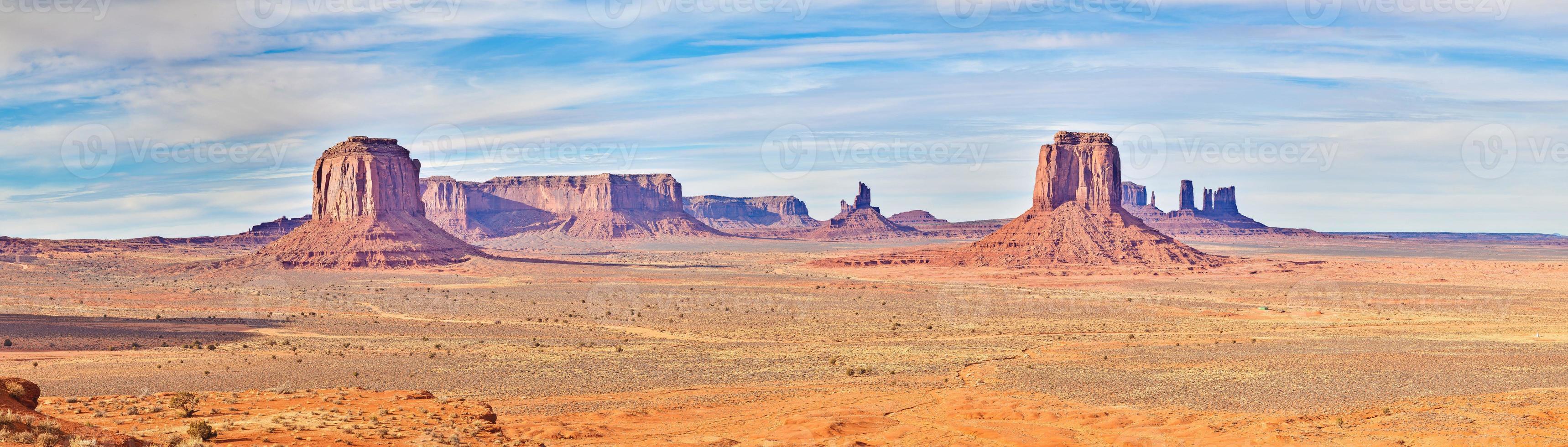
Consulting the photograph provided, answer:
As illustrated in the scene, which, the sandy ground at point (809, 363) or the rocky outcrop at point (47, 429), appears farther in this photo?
the sandy ground at point (809, 363)

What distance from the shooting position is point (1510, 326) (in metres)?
45.4

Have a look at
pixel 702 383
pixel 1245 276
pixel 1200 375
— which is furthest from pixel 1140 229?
pixel 702 383

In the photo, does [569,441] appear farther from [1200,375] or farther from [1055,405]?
[1200,375]

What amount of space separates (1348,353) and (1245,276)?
179 feet

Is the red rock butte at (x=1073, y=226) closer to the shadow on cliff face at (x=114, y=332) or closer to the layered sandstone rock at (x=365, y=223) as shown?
the layered sandstone rock at (x=365, y=223)

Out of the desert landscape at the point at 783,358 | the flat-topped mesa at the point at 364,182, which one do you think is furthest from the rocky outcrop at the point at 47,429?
the flat-topped mesa at the point at 364,182

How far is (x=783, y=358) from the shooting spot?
33156 millimetres

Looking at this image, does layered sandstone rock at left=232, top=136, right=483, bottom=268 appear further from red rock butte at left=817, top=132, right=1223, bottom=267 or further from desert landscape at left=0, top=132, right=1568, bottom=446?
red rock butte at left=817, top=132, right=1223, bottom=267

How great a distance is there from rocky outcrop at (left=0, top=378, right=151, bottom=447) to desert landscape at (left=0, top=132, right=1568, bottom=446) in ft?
0.26

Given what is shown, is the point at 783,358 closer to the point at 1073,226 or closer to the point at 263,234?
the point at 1073,226

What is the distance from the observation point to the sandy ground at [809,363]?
20734 millimetres

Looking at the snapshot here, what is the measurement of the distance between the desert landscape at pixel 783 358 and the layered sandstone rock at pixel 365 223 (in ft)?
13.2

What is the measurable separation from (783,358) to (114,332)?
25997mm

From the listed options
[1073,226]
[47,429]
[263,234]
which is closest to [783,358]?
[47,429]
